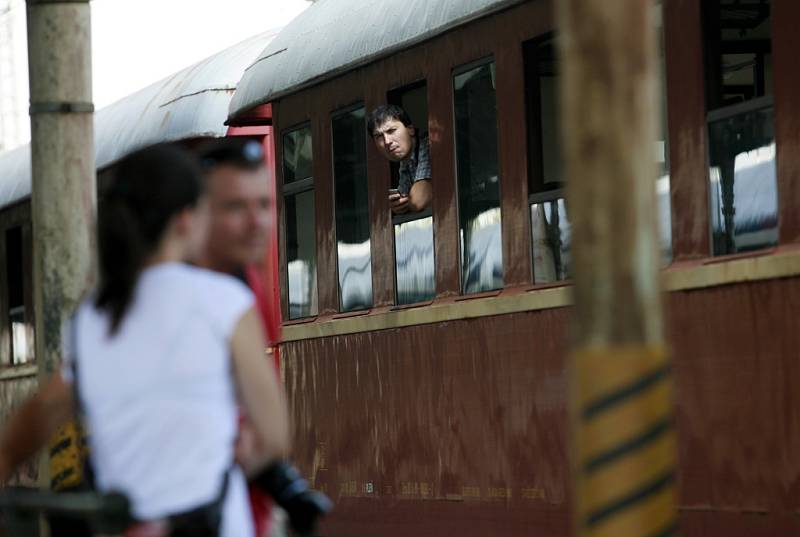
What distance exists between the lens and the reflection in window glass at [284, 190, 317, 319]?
42.0ft

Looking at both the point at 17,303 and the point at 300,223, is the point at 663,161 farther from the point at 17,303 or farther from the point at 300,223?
the point at 17,303

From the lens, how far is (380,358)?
11.4m

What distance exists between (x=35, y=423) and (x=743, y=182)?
15.3 feet

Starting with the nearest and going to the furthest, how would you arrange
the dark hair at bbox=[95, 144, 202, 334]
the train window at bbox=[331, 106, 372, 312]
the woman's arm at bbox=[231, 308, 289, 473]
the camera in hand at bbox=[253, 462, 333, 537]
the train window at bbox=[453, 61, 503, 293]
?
the woman's arm at bbox=[231, 308, 289, 473] < the dark hair at bbox=[95, 144, 202, 334] < the camera in hand at bbox=[253, 462, 333, 537] < the train window at bbox=[453, 61, 503, 293] < the train window at bbox=[331, 106, 372, 312]

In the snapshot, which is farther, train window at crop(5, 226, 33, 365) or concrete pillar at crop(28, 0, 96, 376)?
train window at crop(5, 226, 33, 365)

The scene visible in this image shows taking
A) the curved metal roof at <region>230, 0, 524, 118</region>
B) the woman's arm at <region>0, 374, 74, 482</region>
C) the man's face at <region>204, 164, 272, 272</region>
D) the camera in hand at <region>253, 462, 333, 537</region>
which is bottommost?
the camera in hand at <region>253, 462, 333, 537</region>

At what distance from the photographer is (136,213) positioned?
361 cm

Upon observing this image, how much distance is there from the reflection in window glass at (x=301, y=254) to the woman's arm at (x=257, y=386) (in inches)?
361

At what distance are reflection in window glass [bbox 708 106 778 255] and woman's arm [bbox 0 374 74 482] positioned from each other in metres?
4.37

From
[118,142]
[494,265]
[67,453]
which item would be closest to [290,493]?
[67,453]

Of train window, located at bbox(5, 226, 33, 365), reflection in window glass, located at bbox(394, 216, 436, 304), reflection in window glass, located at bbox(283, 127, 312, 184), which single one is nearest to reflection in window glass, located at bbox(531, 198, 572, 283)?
reflection in window glass, located at bbox(394, 216, 436, 304)

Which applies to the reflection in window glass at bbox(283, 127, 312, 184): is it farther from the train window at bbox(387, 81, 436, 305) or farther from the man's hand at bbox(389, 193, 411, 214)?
the man's hand at bbox(389, 193, 411, 214)

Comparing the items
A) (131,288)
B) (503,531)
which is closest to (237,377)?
(131,288)

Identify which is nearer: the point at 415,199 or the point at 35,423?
the point at 35,423
